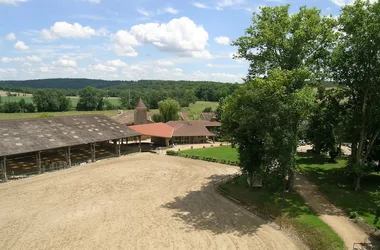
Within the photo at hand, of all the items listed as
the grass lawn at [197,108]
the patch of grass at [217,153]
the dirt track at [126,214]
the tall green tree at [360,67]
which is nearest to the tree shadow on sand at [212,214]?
the dirt track at [126,214]

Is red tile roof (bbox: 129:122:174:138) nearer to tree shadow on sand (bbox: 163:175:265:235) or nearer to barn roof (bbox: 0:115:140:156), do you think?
barn roof (bbox: 0:115:140:156)

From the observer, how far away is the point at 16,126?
124 feet

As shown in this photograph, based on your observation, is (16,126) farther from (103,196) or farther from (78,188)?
(103,196)

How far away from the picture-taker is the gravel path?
62.5 feet

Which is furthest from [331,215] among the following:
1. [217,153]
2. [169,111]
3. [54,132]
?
[169,111]

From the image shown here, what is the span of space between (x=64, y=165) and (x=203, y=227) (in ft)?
73.5

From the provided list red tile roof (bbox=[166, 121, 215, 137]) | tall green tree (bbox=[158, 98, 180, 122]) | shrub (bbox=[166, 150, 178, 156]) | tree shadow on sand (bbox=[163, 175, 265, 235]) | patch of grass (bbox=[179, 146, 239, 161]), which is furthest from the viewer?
tall green tree (bbox=[158, 98, 180, 122])

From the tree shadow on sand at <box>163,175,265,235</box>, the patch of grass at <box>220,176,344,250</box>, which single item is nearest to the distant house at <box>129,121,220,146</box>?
the patch of grass at <box>220,176,344,250</box>

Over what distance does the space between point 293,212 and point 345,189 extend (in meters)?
7.25

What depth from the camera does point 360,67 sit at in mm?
25188

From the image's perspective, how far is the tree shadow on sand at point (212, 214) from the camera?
21688mm

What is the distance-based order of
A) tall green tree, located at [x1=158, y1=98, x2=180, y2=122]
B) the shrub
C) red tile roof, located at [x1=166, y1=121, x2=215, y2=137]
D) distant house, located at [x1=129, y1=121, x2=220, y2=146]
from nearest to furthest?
the shrub, distant house, located at [x1=129, y1=121, x2=220, y2=146], red tile roof, located at [x1=166, y1=121, x2=215, y2=137], tall green tree, located at [x1=158, y1=98, x2=180, y2=122]

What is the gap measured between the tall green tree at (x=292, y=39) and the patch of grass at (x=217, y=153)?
18.0 m

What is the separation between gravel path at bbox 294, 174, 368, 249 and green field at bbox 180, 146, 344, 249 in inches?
17.9
